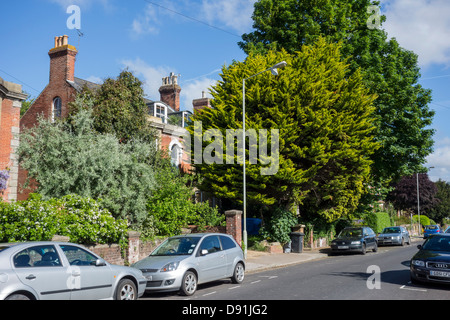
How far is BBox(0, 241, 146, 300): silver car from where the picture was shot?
6.84 metres

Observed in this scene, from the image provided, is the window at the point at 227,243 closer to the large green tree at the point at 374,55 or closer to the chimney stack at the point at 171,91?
the large green tree at the point at 374,55

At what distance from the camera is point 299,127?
23000 mm

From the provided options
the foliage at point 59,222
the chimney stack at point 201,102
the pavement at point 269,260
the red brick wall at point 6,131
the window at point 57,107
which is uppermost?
the chimney stack at point 201,102

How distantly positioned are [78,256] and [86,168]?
9344mm

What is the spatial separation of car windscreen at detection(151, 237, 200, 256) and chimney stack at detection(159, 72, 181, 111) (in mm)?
27505

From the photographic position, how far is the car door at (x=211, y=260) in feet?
36.5

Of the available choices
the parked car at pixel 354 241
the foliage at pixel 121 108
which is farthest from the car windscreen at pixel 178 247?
the parked car at pixel 354 241

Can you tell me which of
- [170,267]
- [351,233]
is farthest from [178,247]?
[351,233]

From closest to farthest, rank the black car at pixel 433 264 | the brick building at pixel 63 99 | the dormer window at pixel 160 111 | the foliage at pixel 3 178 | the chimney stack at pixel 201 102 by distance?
the black car at pixel 433 264 → the foliage at pixel 3 178 → the brick building at pixel 63 99 → the dormer window at pixel 160 111 → the chimney stack at pixel 201 102

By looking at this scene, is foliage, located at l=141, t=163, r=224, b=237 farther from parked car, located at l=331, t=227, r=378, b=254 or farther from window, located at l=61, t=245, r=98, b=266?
window, located at l=61, t=245, r=98, b=266

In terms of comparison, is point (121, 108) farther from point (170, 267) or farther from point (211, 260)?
point (170, 267)

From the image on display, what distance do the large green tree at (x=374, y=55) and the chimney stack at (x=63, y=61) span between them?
12071 mm

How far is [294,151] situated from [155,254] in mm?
12913

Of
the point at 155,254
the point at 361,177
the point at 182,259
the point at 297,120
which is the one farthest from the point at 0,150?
the point at 361,177
